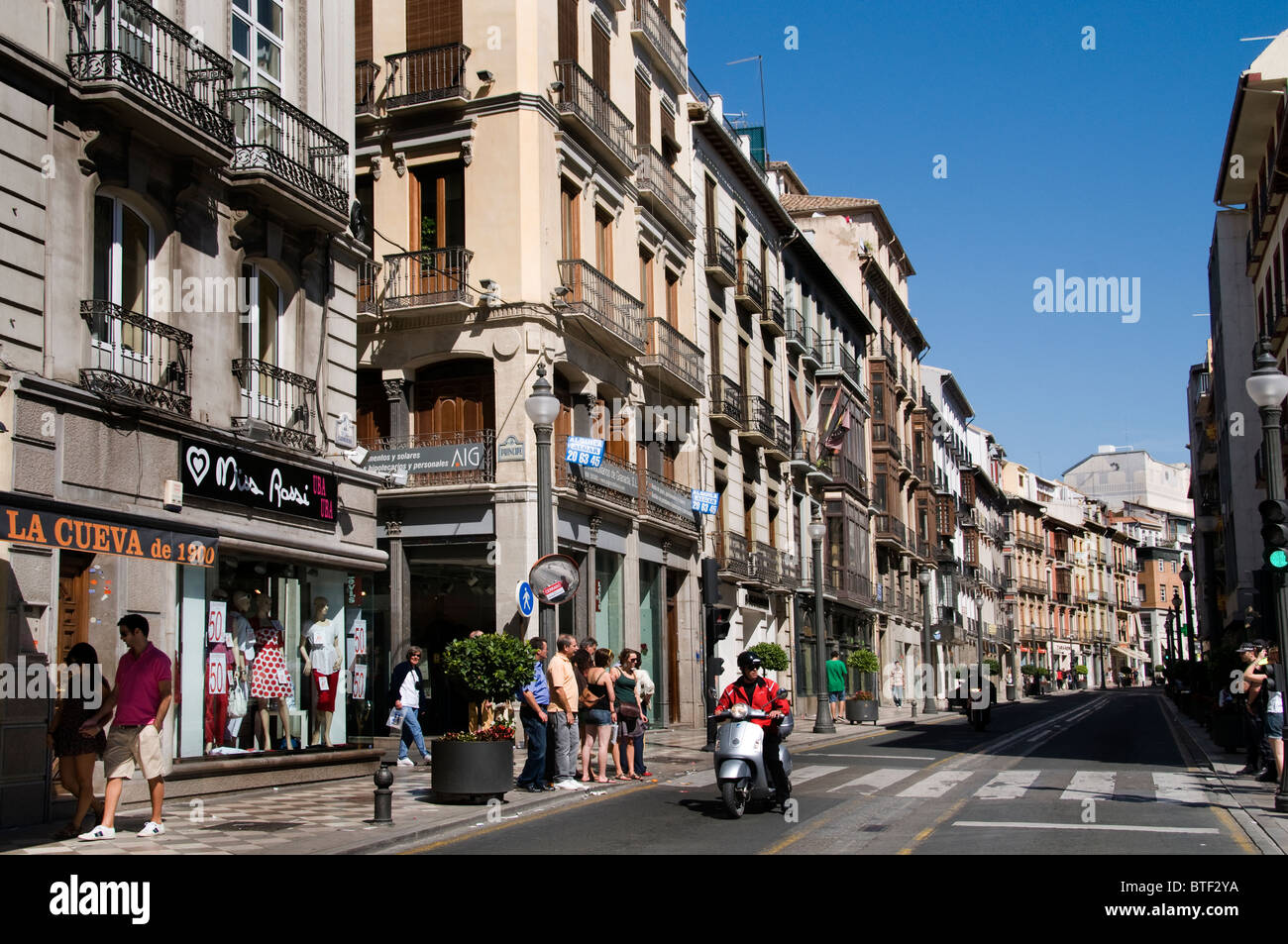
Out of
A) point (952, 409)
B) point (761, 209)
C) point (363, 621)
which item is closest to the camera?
point (363, 621)

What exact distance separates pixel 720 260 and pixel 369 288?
469 inches

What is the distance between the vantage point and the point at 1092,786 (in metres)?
15.1

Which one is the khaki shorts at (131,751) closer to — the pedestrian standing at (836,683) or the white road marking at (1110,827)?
the white road marking at (1110,827)

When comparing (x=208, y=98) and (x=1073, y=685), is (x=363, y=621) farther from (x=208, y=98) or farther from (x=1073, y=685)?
(x=1073, y=685)

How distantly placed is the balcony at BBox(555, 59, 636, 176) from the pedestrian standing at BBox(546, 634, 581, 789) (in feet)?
40.9

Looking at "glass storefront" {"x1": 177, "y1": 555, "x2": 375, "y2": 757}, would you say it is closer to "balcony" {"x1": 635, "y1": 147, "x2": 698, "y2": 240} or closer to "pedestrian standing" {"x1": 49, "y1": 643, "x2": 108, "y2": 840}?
"pedestrian standing" {"x1": 49, "y1": 643, "x2": 108, "y2": 840}

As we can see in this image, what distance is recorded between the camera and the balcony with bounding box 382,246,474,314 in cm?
2305

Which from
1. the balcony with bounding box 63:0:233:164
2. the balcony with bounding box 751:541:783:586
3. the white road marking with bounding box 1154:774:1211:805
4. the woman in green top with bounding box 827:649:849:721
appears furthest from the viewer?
the balcony with bounding box 751:541:783:586

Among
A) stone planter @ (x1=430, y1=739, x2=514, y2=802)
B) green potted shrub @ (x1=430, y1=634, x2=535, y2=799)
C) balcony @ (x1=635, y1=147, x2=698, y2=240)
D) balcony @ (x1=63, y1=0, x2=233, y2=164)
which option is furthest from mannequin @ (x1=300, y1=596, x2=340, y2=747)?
balcony @ (x1=635, y1=147, x2=698, y2=240)

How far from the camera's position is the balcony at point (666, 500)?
28141mm

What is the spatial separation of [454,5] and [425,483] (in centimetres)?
875

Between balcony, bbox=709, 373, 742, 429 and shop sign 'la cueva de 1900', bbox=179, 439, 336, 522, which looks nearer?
shop sign 'la cueva de 1900', bbox=179, 439, 336, 522

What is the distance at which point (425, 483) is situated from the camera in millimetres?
23234
